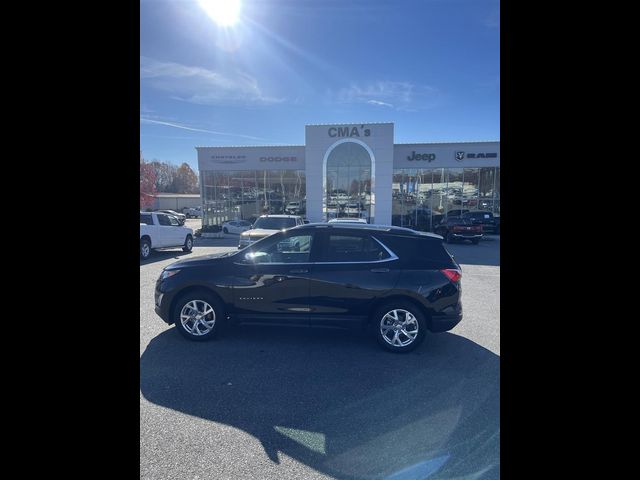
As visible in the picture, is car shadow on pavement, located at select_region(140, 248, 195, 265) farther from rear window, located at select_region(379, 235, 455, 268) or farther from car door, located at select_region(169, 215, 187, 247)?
rear window, located at select_region(379, 235, 455, 268)

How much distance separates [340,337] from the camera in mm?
4941

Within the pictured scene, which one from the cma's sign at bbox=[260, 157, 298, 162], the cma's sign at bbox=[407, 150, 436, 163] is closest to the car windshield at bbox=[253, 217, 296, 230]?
the cma's sign at bbox=[260, 157, 298, 162]

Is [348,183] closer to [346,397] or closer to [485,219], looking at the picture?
[485,219]

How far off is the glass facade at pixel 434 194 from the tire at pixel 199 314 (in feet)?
67.3

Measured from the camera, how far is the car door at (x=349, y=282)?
439 centimetres

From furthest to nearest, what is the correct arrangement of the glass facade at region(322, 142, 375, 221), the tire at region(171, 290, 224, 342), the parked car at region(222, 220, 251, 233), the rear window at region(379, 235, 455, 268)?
the glass facade at region(322, 142, 375, 221), the parked car at region(222, 220, 251, 233), the tire at region(171, 290, 224, 342), the rear window at region(379, 235, 455, 268)

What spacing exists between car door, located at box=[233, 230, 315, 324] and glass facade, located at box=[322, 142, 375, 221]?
18639 mm

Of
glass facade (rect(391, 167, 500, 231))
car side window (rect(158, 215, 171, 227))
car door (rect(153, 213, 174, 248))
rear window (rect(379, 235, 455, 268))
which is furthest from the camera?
glass facade (rect(391, 167, 500, 231))

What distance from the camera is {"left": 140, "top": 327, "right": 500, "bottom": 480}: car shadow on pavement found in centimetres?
253
